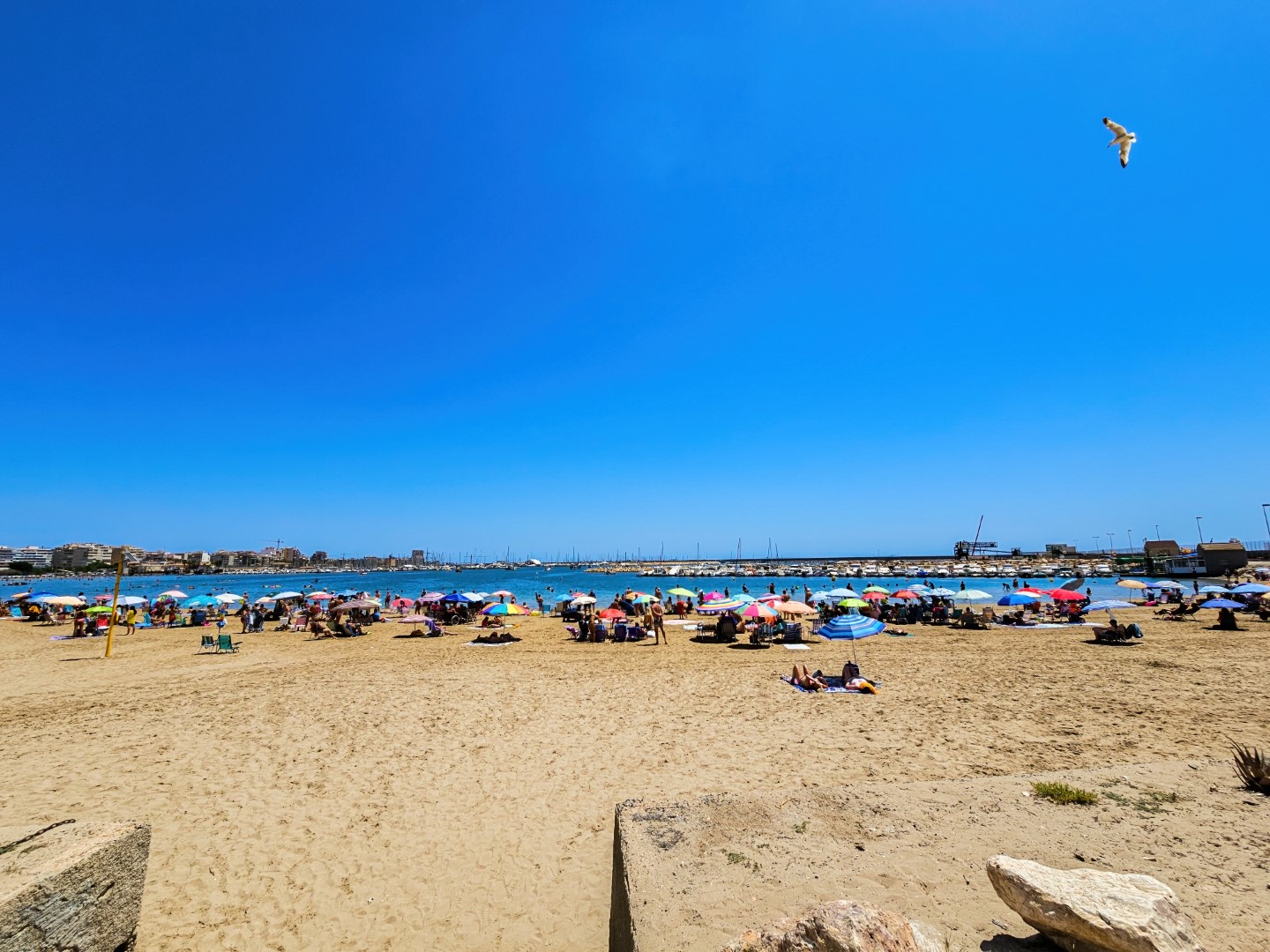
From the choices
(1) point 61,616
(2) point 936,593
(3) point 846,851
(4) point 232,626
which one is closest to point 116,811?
(3) point 846,851

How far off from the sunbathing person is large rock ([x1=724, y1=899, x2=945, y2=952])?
31.5 feet

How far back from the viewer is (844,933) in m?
2.49

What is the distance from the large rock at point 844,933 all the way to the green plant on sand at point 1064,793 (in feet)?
9.53

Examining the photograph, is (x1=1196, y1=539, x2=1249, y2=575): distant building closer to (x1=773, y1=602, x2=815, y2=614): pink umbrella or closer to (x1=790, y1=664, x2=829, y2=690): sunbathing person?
(x1=773, y1=602, x2=815, y2=614): pink umbrella

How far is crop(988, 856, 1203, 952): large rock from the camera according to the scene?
8.28 ft

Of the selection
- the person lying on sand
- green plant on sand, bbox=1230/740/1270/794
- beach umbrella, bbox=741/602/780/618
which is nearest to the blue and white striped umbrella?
beach umbrella, bbox=741/602/780/618

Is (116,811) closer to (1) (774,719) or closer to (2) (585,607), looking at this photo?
(1) (774,719)

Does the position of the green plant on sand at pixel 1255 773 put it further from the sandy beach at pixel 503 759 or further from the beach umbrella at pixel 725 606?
the beach umbrella at pixel 725 606

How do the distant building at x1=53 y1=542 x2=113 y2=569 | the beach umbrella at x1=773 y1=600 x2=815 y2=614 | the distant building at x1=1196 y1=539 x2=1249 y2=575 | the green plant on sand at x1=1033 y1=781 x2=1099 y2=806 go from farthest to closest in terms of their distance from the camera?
→ the distant building at x1=53 y1=542 x2=113 y2=569 → the distant building at x1=1196 y1=539 x2=1249 y2=575 → the beach umbrella at x1=773 y1=600 x2=815 y2=614 → the green plant on sand at x1=1033 y1=781 x2=1099 y2=806

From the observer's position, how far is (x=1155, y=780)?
512 centimetres

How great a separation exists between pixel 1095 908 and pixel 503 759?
7183 mm

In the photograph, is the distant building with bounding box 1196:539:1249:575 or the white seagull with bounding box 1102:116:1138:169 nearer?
the white seagull with bounding box 1102:116:1138:169

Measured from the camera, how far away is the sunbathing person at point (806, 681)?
466 inches

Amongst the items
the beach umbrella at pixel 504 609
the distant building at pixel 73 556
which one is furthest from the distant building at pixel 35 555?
the beach umbrella at pixel 504 609
